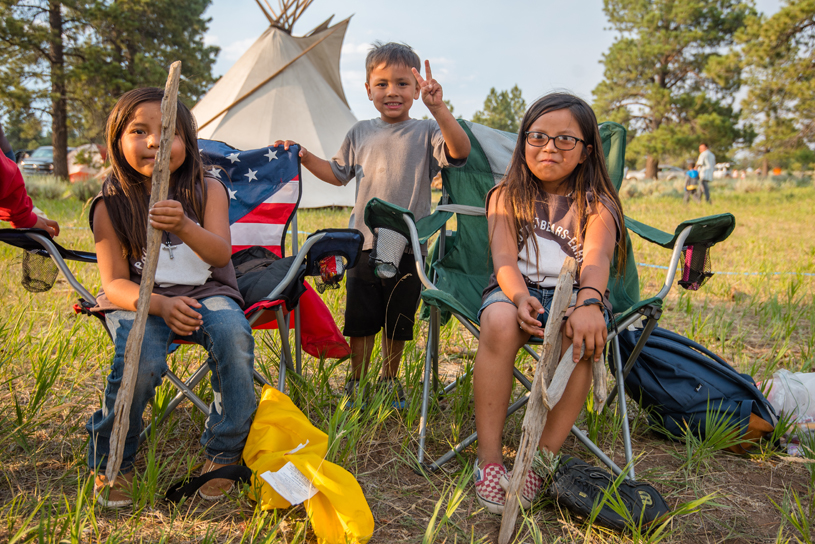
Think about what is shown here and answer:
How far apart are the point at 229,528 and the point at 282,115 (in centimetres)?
642

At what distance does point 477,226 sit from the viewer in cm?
201

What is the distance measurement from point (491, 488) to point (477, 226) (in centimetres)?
99

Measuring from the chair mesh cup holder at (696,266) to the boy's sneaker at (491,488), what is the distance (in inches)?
34.2

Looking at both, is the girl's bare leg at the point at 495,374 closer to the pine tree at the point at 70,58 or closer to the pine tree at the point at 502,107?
the pine tree at the point at 70,58

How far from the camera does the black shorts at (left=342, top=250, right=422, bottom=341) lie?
1.94 metres

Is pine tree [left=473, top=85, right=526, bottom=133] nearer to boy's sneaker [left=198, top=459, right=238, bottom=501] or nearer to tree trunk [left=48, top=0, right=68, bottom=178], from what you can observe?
tree trunk [left=48, top=0, right=68, bottom=178]

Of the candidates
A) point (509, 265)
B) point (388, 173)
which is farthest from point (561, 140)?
point (388, 173)

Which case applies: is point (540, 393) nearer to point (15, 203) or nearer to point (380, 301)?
point (380, 301)

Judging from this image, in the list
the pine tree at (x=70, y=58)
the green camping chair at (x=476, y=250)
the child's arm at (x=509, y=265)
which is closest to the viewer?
the child's arm at (x=509, y=265)

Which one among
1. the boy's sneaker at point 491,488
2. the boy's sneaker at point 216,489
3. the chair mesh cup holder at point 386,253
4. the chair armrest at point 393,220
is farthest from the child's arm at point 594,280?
the boy's sneaker at point 216,489

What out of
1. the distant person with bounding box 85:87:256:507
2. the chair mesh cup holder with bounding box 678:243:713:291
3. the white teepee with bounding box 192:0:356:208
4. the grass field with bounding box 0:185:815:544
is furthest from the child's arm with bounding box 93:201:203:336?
the white teepee with bounding box 192:0:356:208

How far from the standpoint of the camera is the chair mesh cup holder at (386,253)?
5.64 ft

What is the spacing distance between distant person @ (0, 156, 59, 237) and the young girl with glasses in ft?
4.24

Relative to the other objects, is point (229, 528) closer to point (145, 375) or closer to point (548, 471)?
point (145, 375)
